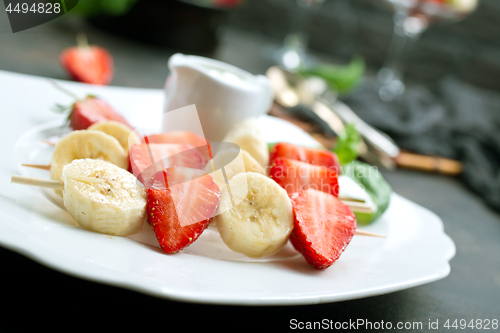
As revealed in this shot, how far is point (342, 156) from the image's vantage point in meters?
1.31

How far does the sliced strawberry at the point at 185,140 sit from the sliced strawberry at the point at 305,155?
0.16 m

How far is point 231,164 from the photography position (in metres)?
0.93

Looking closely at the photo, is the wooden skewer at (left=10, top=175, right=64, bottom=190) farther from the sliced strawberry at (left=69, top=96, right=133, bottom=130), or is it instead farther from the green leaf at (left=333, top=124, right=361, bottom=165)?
the green leaf at (left=333, top=124, right=361, bottom=165)

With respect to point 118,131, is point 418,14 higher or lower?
higher

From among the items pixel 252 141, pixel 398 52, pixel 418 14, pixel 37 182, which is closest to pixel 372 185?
pixel 252 141

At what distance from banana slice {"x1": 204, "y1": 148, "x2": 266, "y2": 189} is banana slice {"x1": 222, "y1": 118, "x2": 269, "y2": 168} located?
4 cm

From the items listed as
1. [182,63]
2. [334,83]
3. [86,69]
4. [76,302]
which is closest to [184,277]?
[76,302]

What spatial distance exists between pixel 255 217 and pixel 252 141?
255 mm

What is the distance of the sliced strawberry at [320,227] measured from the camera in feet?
2.58

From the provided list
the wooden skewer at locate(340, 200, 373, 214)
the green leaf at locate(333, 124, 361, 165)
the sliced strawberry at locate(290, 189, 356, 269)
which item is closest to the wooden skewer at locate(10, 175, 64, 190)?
the sliced strawberry at locate(290, 189, 356, 269)

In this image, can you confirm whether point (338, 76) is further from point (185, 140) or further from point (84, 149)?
Answer: point (84, 149)

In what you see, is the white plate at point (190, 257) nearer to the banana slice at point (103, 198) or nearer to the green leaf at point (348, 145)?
the banana slice at point (103, 198)

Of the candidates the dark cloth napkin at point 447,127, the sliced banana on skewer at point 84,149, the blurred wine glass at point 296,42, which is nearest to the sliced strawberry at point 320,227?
the sliced banana on skewer at point 84,149

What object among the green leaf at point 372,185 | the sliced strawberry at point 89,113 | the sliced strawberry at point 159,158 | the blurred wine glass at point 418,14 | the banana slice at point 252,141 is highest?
the blurred wine glass at point 418,14
